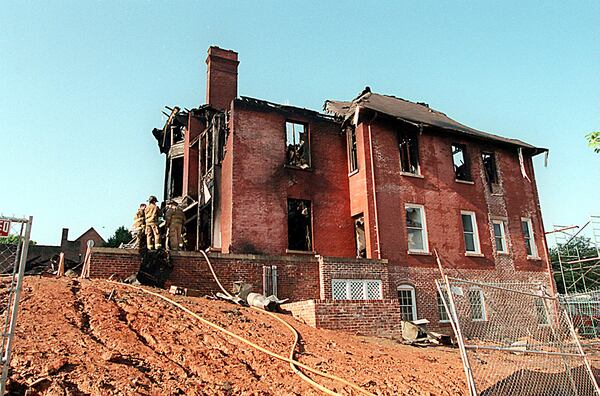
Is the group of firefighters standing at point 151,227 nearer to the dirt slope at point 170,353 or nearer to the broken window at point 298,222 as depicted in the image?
the dirt slope at point 170,353

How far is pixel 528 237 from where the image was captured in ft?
72.7

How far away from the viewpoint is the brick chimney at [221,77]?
22297 mm

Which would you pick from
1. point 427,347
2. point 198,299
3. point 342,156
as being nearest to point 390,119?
point 342,156

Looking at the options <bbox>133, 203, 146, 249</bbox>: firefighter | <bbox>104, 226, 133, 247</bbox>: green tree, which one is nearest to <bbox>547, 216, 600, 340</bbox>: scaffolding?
<bbox>133, 203, 146, 249</bbox>: firefighter

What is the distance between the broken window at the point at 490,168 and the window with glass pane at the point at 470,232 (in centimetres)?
214

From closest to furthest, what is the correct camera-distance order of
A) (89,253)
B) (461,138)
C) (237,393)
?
(237,393)
(89,253)
(461,138)

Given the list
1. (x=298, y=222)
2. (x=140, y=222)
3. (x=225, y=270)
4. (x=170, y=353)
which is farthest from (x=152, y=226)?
(x=170, y=353)

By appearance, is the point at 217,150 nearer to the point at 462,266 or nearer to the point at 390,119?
the point at 390,119

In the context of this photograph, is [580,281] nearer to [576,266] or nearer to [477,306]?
[576,266]

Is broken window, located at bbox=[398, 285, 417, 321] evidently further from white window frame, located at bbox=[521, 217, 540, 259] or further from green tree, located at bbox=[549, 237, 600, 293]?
green tree, located at bbox=[549, 237, 600, 293]

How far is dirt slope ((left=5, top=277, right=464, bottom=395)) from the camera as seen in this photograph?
632cm

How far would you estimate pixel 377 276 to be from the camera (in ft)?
54.3

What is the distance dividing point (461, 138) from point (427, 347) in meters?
11.7

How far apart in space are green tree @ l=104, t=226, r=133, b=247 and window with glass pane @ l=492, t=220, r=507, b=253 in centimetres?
3571
